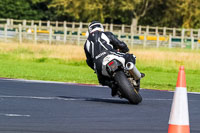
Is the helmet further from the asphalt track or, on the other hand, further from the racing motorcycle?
the asphalt track

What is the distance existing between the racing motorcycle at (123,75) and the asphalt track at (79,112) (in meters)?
0.24

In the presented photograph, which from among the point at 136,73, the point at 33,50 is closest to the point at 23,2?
the point at 33,50

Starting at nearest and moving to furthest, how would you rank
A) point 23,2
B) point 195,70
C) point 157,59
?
point 195,70
point 157,59
point 23,2

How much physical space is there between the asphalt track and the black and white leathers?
39.5 inches

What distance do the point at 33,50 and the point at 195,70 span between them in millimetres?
10800

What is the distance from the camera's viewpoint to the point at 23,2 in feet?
261

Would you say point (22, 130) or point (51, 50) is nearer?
point (22, 130)

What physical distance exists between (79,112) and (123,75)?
1687 mm

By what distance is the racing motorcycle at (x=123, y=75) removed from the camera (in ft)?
38.2

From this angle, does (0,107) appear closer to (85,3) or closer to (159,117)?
(159,117)

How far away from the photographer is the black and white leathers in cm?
1209

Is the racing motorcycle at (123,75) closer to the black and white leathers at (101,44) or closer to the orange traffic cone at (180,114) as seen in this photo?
the black and white leathers at (101,44)

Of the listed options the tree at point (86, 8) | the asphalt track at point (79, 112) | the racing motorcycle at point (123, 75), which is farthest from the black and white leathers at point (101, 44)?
the tree at point (86, 8)

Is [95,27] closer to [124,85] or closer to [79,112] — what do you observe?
[124,85]
